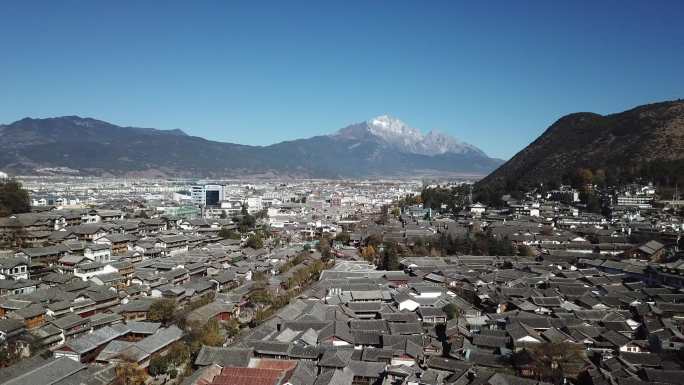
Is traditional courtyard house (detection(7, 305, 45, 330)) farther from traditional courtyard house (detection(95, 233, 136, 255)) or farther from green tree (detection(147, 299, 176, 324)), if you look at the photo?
traditional courtyard house (detection(95, 233, 136, 255))

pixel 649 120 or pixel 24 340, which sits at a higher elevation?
pixel 649 120

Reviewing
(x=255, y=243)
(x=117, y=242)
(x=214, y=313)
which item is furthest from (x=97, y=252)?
(x=255, y=243)

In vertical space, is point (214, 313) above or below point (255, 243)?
below

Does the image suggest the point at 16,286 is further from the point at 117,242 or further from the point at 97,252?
the point at 117,242

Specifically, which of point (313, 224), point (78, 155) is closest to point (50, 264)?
point (313, 224)

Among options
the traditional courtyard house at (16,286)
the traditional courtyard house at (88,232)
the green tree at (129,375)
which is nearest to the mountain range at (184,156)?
the traditional courtyard house at (88,232)

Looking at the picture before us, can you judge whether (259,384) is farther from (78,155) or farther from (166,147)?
(166,147)
